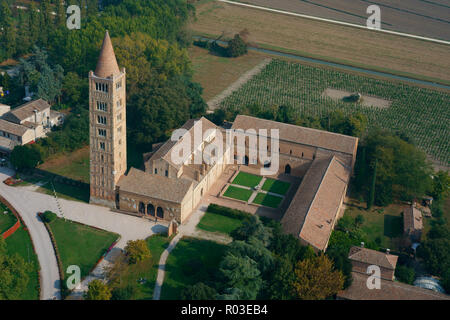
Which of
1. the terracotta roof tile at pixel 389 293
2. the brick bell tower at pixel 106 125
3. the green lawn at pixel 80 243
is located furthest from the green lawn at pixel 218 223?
the terracotta roof tile at pixel 389 293

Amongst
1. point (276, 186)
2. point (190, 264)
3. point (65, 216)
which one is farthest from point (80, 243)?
point (276, 186)

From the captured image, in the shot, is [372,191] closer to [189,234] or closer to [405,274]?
[405,274]

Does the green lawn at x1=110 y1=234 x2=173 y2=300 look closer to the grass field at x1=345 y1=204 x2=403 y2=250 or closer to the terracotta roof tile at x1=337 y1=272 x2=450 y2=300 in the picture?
the terracotta roof tile at x1=337 y1=272 x2=450 y2=300

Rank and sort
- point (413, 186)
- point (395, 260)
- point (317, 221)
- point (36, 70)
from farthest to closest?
point (36, 70)
point (413, 186)
point (317, 221)
point (395, 260)

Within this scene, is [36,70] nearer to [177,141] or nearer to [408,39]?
[177,141]

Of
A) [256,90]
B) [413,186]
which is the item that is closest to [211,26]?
[256,90]

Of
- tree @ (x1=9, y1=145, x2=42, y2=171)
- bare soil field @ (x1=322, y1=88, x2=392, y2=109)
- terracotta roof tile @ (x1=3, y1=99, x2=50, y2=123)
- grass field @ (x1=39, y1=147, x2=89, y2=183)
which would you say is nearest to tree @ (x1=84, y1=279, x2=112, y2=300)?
grass field @ (x1=39, y1=147, x2=89, y2=183)

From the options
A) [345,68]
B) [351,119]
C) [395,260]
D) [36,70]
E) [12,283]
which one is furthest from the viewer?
[345,68]
